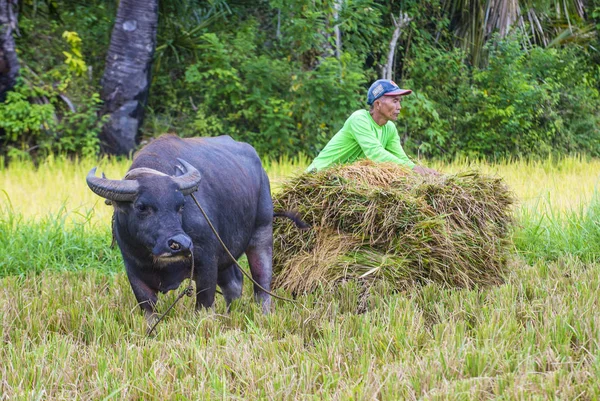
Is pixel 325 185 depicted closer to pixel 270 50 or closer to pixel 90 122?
pixel 90 122

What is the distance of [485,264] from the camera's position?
195 inches

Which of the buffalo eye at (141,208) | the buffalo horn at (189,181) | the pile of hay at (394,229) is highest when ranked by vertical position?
the buffalo horn at (189,181)

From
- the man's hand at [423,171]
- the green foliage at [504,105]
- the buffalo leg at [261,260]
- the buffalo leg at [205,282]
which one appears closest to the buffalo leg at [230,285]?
the buffalo leg at [261,260]

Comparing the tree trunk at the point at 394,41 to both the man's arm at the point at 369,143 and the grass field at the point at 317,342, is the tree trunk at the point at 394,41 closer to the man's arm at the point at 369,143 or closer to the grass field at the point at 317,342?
the man's arm at the point at 369,143

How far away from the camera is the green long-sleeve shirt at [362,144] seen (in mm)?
5621

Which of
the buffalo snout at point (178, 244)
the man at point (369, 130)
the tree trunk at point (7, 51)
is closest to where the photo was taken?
the buffalo snout at point (178, 244)

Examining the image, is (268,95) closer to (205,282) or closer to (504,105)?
(504,105)

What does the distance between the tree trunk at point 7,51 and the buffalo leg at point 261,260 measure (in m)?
6.25

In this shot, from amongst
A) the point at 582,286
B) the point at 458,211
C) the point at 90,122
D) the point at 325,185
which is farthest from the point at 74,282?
the point at 90,122

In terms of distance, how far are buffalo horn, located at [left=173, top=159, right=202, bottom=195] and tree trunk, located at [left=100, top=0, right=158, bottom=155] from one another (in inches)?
261

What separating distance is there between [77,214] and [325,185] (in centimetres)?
282

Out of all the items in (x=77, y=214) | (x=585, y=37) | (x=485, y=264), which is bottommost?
(x=77, y=214)

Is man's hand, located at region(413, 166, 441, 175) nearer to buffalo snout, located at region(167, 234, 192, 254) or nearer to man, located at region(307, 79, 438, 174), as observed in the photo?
man, located at region(307, 79, 438, 174)

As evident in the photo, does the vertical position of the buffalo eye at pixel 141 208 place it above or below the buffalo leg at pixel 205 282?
above
